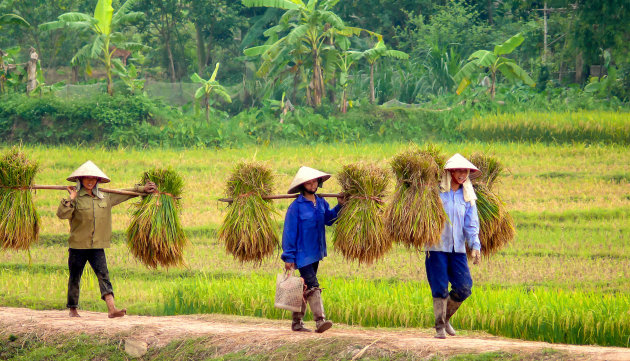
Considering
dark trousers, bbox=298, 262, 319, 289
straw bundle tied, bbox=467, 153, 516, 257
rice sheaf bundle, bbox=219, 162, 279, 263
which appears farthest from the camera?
rice sheaf bundle, bbox=219, 162, 279, 263

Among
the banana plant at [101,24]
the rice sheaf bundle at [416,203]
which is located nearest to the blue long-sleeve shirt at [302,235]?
the rice sheaf bundle at [416,203]

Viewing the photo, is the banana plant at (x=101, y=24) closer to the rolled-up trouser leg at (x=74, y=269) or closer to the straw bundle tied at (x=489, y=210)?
the rolled-up trouser leg at (x=74, y=269)

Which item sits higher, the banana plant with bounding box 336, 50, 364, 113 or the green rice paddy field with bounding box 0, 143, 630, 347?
the banana plant with bounding box 336, 50, 364, 113

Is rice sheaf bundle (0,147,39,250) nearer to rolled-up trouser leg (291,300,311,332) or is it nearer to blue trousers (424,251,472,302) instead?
rolled-up trouser leg (291,300,311,332)

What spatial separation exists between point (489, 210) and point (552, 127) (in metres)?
10.1

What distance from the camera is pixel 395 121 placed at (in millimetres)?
17562

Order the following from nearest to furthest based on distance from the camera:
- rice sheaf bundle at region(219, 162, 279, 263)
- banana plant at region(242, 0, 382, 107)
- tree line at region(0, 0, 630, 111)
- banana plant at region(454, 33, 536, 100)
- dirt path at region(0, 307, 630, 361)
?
1. dirt path at region(0, 307, 630, 361)
2. rice sheaf bundle at region(219, 162, 279, 263)
3. banana plant at region(454, 33, 536, 100)
4. banana plant at region(242, 0, 382, 107)
5. tree line at region(0, 0, 630, 111)

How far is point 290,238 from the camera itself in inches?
233

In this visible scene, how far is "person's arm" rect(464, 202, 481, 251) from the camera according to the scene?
5.86 meters

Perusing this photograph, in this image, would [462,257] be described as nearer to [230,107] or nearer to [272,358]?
[272,358]

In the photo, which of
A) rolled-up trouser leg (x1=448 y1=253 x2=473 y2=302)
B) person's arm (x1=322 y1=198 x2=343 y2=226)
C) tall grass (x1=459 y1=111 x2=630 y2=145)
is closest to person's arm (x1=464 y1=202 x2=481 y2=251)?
rolled-up trouser leg (x1=448 y1=253 x2=473 y2=302)

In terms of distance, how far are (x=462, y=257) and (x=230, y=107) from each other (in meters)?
16.4

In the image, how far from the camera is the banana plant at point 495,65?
16.7 meters

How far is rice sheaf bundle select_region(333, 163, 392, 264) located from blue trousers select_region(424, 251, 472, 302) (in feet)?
1.44
